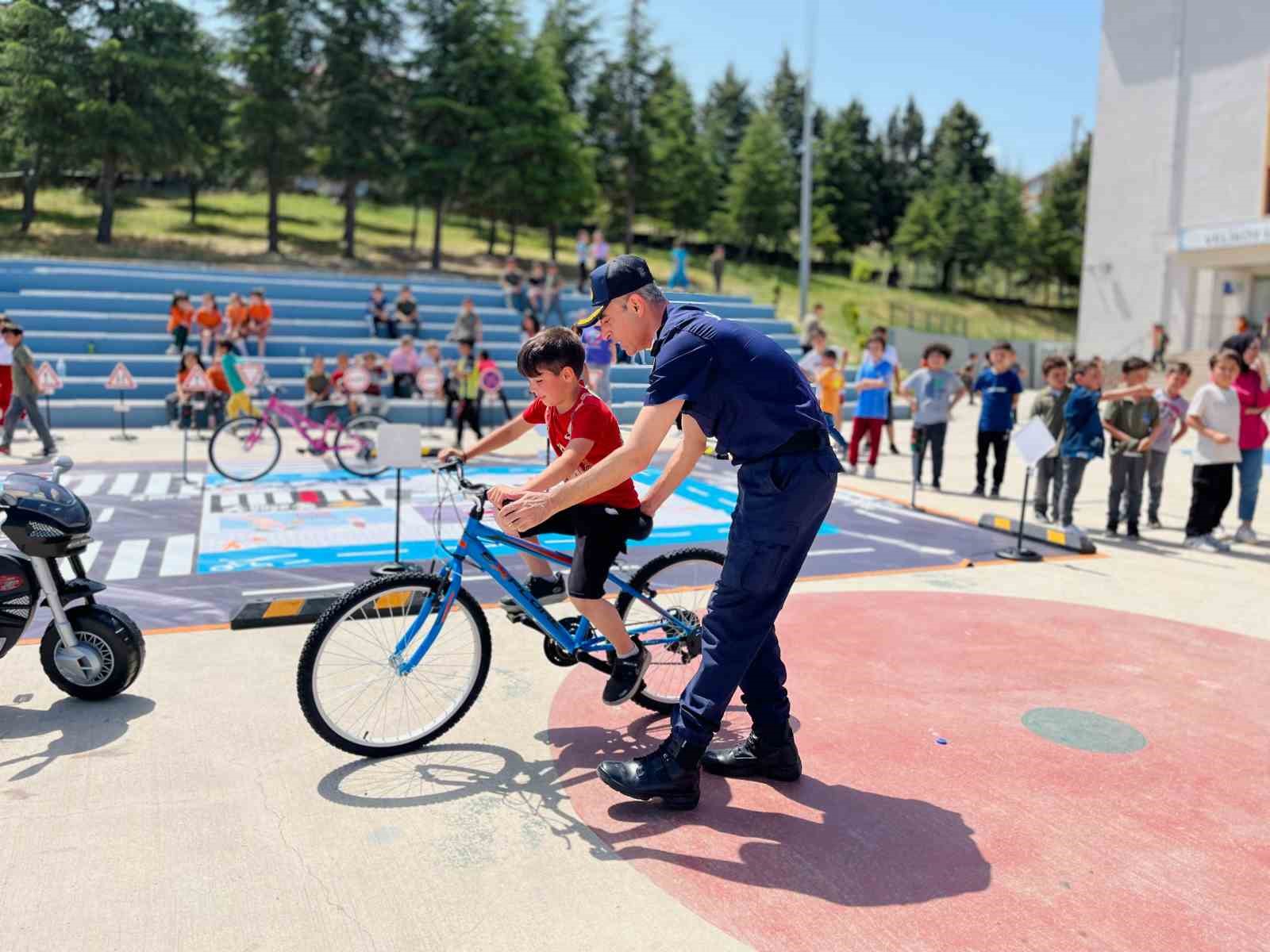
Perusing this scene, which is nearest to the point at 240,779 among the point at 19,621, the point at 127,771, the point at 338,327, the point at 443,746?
the point at 127,771

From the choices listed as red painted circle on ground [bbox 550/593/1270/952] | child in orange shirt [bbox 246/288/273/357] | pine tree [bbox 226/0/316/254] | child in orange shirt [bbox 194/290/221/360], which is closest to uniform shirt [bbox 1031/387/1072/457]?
red painted circle on ground [bbox 550/593/1270/952]

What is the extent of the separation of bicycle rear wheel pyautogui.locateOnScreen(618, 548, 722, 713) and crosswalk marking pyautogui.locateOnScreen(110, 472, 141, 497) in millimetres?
7917

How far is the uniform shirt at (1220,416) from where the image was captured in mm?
8867

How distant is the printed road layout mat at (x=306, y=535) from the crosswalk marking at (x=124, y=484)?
2 centimetres

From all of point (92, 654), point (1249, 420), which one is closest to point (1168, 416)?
point (1249, 420)

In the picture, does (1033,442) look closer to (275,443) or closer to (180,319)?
(275,443)

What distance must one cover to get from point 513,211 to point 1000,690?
34.9 meters

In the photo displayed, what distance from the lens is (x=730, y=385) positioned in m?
3.61

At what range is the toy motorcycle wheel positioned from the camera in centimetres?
467

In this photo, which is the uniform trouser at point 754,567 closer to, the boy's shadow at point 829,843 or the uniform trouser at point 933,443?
the boy's shadow at point 829,843

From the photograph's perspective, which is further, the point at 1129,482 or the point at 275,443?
the point at 275,443

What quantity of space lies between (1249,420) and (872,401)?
4.71 meters

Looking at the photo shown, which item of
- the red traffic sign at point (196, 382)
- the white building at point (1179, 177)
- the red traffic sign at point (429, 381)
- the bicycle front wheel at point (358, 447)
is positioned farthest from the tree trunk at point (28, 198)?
the white building at point (1179, 177)

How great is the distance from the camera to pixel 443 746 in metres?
4.35
